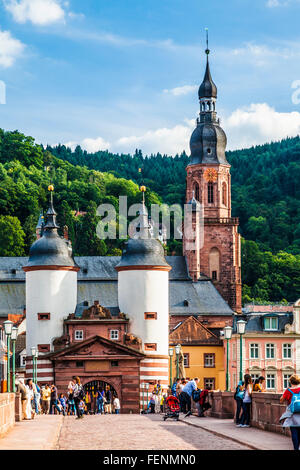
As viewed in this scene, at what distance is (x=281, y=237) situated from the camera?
190m

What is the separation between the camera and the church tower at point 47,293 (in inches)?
3445

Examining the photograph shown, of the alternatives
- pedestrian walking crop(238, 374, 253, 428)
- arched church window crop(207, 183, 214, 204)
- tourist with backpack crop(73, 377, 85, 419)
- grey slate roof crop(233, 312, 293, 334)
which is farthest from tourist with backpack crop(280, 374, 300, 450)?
arched church window crop(207, 183, 214, 204)

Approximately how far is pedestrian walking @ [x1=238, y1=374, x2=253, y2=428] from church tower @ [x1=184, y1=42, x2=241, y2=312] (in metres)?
84.2

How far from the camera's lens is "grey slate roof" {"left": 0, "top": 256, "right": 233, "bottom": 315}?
381ft

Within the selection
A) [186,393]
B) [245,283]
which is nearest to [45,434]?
[186,393]

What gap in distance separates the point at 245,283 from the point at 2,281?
194ft

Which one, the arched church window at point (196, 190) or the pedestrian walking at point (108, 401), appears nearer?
the pedestrian walking at point (108, 401)

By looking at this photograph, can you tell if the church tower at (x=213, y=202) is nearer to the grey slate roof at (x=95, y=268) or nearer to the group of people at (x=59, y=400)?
the grey slate roof at (x=95, y=268)

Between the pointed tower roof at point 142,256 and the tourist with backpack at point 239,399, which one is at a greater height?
the pointed tower roof at point 142,256

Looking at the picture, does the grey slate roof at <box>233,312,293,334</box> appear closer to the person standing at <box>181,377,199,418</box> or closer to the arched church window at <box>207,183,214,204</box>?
the arched church window at <box>207,183,214,204</box>

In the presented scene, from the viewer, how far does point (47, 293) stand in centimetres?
8875

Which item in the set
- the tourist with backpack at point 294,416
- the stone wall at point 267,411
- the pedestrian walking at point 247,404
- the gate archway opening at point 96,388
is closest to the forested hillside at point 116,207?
the gate archway opening at point 96,388

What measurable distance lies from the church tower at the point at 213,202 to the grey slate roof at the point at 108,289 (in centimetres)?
178

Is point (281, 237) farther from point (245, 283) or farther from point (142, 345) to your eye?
point (142, 345)
